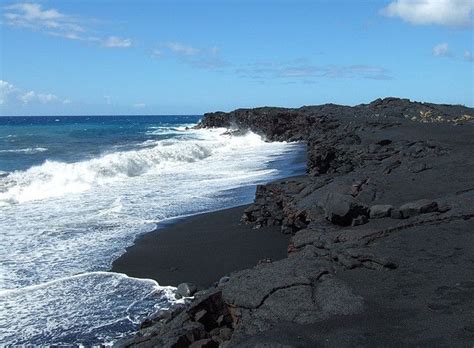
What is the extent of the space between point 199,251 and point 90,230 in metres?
3.44

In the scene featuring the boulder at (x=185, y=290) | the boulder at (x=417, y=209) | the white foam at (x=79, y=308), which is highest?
the boulder at (x=417, y=209)

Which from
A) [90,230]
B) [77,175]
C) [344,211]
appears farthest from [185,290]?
[77,175]

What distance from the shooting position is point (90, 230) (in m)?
13.4

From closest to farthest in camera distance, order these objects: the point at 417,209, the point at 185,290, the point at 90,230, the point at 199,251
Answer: the point at 185,290 → the point at 417,209 → the point at 199,251 → the point at 90,230

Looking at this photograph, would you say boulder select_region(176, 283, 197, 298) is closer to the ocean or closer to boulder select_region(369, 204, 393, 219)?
the ocean

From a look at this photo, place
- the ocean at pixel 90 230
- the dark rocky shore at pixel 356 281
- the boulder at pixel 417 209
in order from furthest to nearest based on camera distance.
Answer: the boulder at pixel 417 209 < the ocean at pixel 90 230 < the dark rocky shore at pixel 356 281

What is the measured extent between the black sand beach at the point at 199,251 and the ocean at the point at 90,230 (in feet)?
1.33

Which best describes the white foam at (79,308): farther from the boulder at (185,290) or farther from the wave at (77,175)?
the wave at (77,175)

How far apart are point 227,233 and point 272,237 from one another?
118 centimetres

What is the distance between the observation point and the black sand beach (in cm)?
1006

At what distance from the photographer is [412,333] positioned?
5.27 m

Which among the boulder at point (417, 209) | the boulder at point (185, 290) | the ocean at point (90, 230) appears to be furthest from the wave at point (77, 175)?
the boulder at point (417, 209)

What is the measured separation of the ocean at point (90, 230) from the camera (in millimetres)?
7925

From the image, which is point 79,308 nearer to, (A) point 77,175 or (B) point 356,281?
(B) point 356,281
